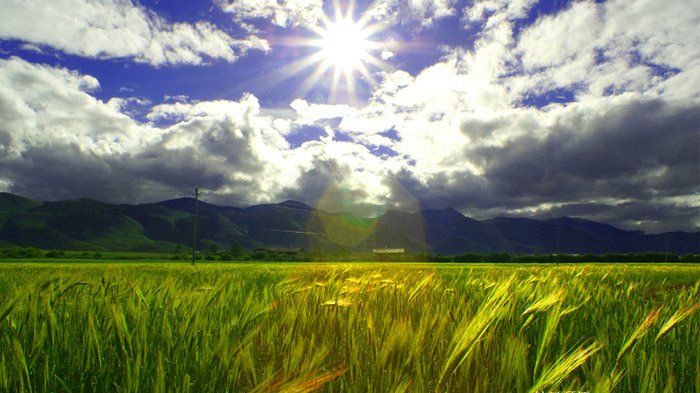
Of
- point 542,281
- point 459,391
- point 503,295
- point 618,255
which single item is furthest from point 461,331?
point 618,255

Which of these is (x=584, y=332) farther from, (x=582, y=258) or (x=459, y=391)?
(x=582, y=258)

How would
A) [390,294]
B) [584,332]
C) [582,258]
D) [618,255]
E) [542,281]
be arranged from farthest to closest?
[582,258], [618,255], [542,281], [390,294], [584,332]

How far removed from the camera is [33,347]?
1216 mm

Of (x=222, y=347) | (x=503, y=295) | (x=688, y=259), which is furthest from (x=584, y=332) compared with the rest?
Result: (x=688, y=259)

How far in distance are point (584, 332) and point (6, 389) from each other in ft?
8.11

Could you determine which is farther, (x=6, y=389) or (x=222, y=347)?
(x=222, y=347)

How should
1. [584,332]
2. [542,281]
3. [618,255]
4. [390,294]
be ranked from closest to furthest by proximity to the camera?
[584,332] → [390,294] → [542,281] → [618,255]

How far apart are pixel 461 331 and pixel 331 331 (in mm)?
792

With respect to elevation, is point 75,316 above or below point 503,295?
below

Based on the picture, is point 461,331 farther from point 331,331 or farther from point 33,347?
point 33,347

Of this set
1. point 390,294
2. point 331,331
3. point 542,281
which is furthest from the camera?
point 542,281

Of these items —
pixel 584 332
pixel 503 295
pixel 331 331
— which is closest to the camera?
pixel 503 295

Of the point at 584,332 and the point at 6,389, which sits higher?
the point at 6,389

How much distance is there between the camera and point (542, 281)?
354cm
